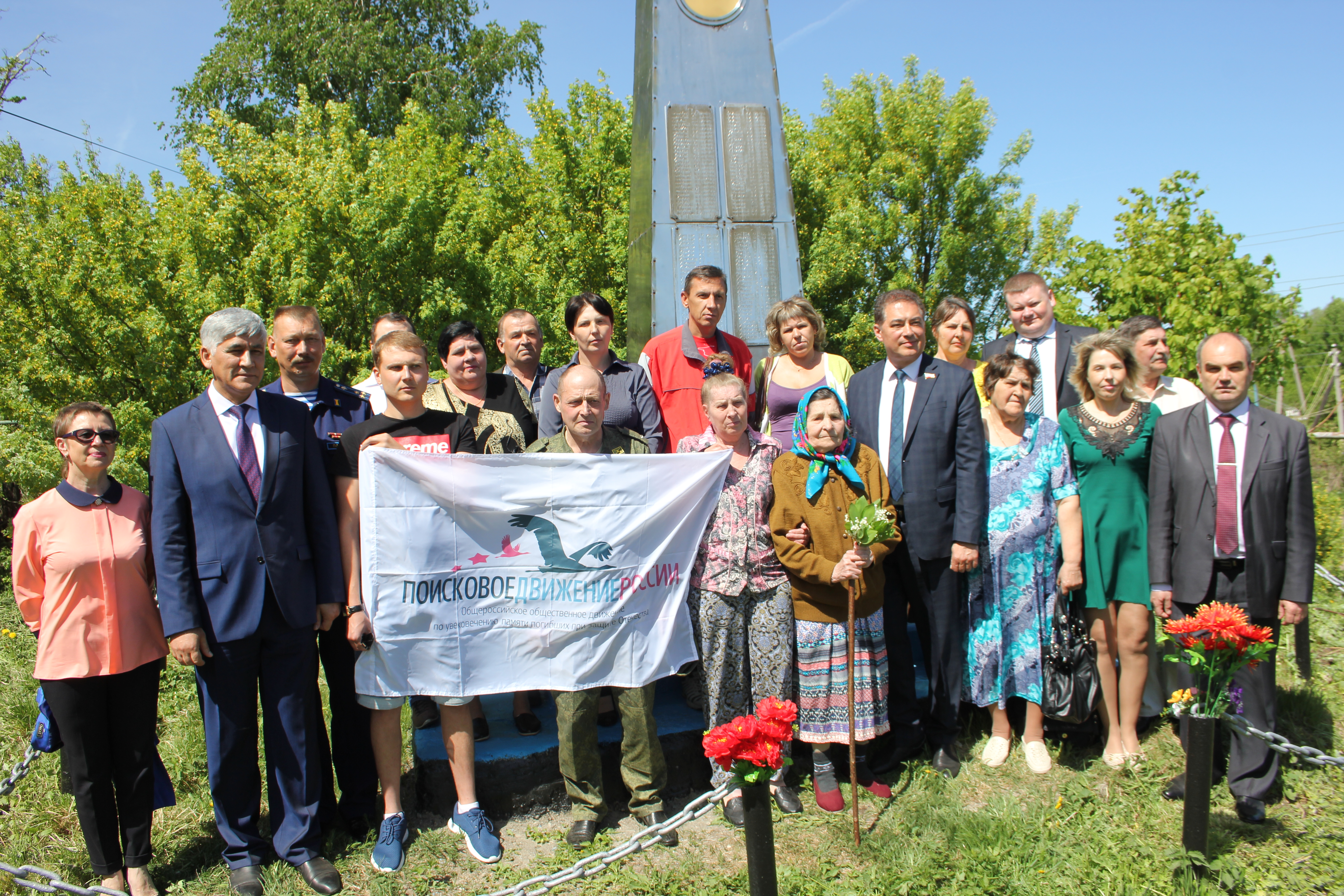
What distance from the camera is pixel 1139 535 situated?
415 cm

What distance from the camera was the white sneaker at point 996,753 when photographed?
420 centimetres

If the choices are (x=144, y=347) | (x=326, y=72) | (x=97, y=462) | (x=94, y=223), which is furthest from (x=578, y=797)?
(x=326, y=72)

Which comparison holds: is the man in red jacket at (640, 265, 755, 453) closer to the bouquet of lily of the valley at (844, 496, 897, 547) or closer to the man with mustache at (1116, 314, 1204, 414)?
the bouquet of lily of the valley at (844, 496, 897, 547)

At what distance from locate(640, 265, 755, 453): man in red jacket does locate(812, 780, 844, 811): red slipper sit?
195 centimetres

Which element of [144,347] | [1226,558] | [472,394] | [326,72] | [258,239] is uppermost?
[326,72]

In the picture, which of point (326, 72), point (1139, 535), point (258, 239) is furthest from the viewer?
point (326, 72)

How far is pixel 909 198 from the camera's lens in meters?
18.2

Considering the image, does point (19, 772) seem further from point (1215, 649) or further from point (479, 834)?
point (1215, 649)

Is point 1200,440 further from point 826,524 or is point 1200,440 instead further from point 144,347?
point 144,347

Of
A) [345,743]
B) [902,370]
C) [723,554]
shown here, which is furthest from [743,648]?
[345,743]

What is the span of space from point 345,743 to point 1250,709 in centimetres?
414

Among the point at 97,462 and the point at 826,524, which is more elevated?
the point at 97,462

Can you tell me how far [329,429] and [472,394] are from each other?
753 mm

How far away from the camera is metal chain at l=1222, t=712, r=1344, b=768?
340 centimetres
